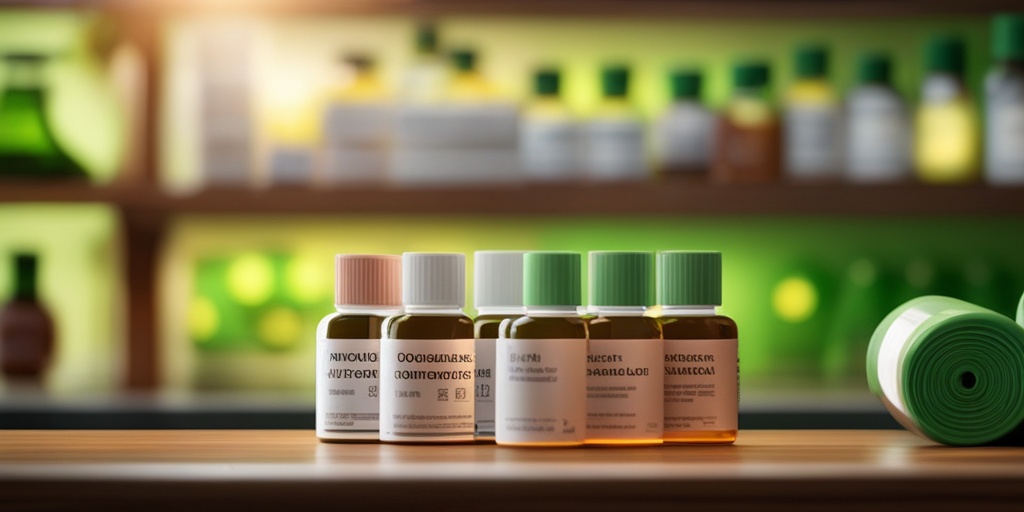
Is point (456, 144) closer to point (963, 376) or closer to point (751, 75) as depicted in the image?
point (751, 75)

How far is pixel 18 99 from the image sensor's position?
2031 mm

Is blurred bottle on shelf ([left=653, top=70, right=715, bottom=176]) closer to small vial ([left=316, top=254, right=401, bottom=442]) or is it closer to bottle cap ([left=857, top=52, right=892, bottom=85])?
bottle cap ([left=857, top=52, right=892, bottom=85])

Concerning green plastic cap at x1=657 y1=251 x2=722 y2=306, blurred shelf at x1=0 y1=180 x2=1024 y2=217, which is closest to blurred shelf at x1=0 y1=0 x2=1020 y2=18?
blurred shelf at x1=0 y1=180 x2=1024 y2=217

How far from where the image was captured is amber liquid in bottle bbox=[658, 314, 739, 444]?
78 cm

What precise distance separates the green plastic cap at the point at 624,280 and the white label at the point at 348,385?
0.15 m

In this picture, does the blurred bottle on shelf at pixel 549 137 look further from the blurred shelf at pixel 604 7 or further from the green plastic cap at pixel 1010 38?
the green plastic cap at pixel 1010 38

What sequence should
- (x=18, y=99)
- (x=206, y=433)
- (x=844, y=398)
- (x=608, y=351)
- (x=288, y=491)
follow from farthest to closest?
(x=18, y=99)
(x=844, y=398)
(x=206, y=433)
(x=608, y=351)
(x=288, y=491)

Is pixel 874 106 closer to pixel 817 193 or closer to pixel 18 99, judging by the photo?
pixel 817 193

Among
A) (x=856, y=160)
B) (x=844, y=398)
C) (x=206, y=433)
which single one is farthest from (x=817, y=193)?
(x=206, y=433)

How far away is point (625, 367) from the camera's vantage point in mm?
758

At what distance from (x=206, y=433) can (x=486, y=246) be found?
1.26m

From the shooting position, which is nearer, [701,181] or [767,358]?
[701,181]

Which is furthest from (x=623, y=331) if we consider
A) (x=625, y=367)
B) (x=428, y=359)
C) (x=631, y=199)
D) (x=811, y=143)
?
(x=811, y=143)

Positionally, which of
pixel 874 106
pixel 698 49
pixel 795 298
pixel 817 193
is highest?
pixel 698 49
